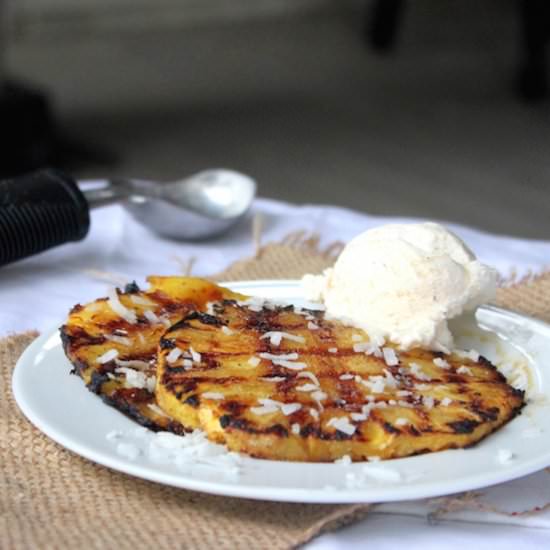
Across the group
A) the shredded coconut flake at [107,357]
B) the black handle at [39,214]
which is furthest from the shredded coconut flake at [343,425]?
the black handle at [39,214]

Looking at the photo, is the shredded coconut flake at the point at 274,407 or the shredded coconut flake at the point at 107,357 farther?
the shredded coconut flake at the point at 107,357

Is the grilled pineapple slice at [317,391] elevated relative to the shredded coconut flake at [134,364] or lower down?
elevated

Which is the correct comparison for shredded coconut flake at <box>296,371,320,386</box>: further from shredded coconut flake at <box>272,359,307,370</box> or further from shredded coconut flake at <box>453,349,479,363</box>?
shredded coconut flake at <box>453,349,479,363</box>

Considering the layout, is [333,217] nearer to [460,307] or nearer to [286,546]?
[460,307]

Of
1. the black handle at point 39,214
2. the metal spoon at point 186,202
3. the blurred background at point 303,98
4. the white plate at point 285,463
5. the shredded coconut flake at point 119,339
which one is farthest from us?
the blurred background at point 303,98

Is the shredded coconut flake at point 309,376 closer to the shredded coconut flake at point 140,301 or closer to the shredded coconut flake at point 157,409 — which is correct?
the shredded coconut flake at point 157,409

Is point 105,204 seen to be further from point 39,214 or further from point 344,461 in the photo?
point 344,461
